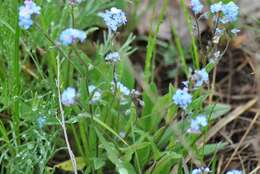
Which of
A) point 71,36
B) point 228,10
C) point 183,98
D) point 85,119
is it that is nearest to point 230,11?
point 228,10

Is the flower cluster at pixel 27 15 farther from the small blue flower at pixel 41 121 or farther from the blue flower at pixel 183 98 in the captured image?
the small blue flower at pixel 41 121

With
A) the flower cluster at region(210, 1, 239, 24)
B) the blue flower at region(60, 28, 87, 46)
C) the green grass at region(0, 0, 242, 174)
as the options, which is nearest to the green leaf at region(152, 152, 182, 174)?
the green grass at region(0, 0, 242, 174)

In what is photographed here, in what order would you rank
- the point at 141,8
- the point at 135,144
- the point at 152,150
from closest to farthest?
the point at 135,144 → the point at 152,150 → the point at 141,8

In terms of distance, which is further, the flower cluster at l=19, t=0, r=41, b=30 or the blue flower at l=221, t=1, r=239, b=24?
the blue flower at l=221, t=1, r=239, b=24

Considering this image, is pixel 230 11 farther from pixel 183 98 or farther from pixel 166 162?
pixel 166 162

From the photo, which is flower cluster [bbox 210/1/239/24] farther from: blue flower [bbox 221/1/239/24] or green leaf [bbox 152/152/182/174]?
green leaf [bbox 152/152/182/174]

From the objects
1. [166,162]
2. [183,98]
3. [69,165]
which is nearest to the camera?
[183,98]

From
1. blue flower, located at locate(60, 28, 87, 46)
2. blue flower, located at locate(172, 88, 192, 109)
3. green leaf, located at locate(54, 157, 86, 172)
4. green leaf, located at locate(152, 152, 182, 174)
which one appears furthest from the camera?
green leaf, located at locate(54, 157, 86, 172)

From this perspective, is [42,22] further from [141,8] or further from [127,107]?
[141,8]

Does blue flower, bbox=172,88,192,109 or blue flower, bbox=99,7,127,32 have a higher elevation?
blue flower, bbox=99,7,127,32

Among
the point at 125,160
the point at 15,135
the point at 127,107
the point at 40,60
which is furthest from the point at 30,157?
the point at 40,60

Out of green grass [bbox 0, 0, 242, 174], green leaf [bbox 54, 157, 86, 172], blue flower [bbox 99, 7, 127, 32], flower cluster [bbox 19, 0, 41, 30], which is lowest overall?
green leaf [bbox 54, 157, 86, 172]
